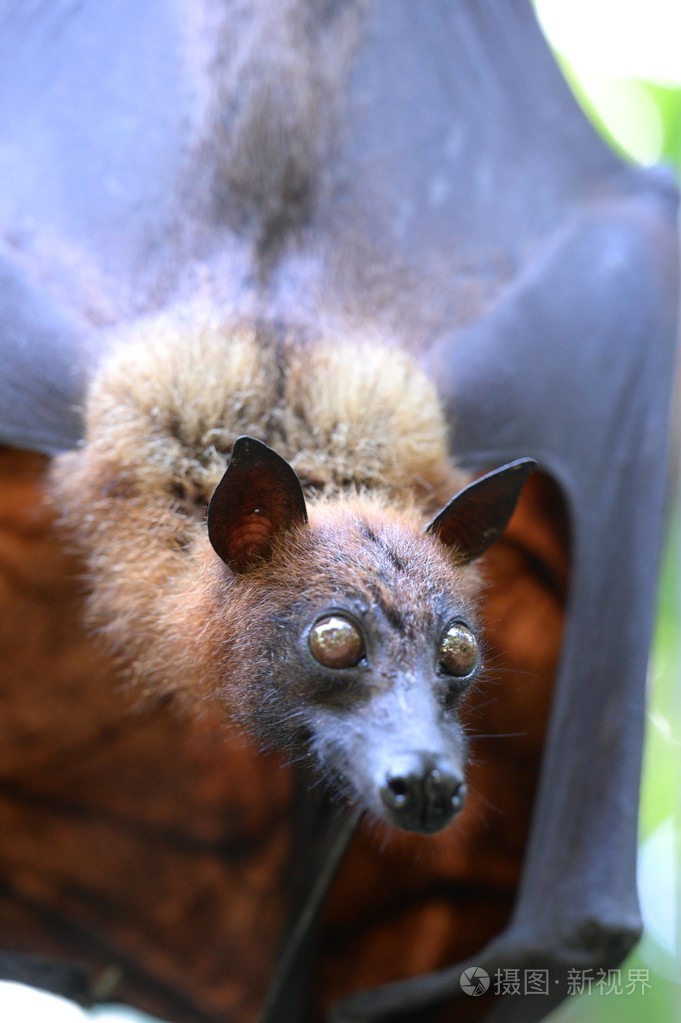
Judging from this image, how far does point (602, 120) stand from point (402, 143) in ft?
7.07

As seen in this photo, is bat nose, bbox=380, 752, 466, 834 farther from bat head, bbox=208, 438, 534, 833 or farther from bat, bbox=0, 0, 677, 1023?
bat, bbox=0, 0, 677, 1023

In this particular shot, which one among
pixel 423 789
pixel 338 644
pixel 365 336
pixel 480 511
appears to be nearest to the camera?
pixel 423 789

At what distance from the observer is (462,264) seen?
3.66 m

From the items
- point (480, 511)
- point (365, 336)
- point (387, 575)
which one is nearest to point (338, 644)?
point (387, 575)

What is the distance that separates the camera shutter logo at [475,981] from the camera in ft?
11.1

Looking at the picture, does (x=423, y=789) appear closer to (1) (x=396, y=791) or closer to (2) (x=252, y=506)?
(1) (x=396, y=791)

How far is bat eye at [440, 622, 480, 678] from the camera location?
2203 millimetres

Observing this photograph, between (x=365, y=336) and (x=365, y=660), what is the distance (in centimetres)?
132

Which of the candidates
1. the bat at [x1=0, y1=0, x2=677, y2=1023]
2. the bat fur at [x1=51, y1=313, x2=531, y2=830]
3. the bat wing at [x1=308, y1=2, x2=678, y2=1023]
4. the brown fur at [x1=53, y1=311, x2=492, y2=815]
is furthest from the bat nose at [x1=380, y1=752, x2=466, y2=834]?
the bat wing at [x1=308, y1=2, x2=678, y2=1023]

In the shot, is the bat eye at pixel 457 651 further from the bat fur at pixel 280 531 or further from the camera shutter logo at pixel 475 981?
the camera shutter logo at pixel 475 981

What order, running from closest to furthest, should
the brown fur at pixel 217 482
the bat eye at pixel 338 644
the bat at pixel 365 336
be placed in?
the bat eye at pixel 338 644
the brown fur at pixel 217 482
the bat at pixel 365 336

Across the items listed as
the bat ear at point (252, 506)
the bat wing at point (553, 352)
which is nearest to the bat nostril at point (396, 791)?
the bat ear at point (252, 506)

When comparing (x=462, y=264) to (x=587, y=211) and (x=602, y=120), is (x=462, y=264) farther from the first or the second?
(x=602, y=120)

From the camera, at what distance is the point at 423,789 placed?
6.43ft
